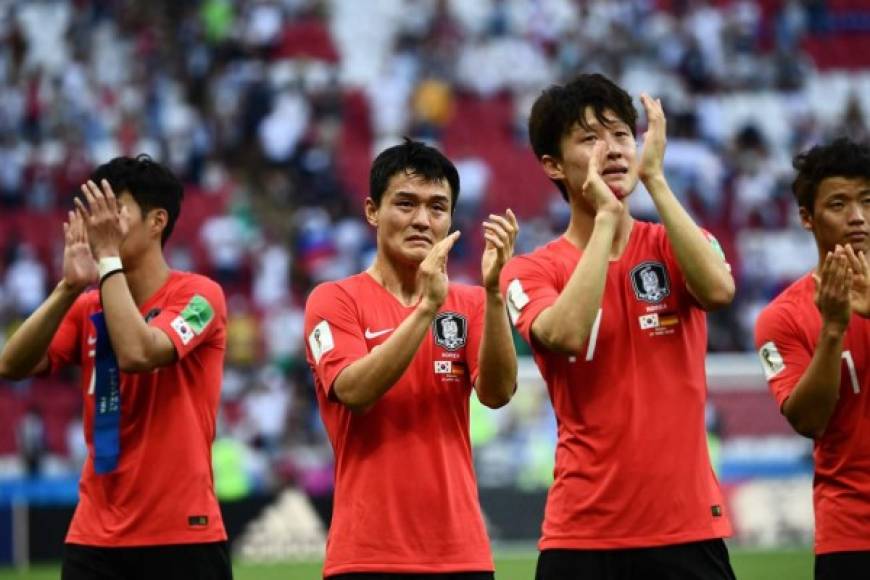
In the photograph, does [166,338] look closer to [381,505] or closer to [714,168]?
[381,505]

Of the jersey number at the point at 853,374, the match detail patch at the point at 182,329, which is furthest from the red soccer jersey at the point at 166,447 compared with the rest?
the jersey number at the point at 853,374

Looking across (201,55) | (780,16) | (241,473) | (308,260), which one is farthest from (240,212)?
(780,16)

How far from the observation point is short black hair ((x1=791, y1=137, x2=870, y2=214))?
18.8 feet

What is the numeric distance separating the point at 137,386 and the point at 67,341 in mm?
538

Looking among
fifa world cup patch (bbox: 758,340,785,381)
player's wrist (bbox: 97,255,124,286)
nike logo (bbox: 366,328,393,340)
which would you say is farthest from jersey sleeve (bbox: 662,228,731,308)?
player's wrist (bbox: 97,255,124,286)

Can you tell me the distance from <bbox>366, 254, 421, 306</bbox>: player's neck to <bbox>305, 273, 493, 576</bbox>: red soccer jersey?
4 centimetres

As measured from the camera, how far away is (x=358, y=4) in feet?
84.2

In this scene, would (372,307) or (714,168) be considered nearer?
(372,307)

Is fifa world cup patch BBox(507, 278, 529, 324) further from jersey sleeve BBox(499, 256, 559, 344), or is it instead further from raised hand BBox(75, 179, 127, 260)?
raised hand BBox(75, 179, 127, 260)

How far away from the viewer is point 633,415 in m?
5.26

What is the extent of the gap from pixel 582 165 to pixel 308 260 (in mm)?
15193

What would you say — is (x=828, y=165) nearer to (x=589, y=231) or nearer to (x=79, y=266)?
(x=589, y=231)

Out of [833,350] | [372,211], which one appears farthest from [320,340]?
[833,350]

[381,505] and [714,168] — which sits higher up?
[714,168]
